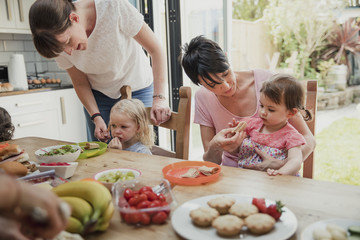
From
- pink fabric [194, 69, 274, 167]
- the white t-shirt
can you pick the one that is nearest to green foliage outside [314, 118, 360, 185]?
pink fabric [194, 69, 274, 167]

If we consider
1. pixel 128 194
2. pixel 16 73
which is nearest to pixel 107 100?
pixel 128 194

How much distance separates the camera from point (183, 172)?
50.3 inches

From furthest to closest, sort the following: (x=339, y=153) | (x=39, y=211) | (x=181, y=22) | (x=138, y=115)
Result: (x=339, y=153) → (x=181, y=22) → (x=138, y=115) → (x=39, y=211)

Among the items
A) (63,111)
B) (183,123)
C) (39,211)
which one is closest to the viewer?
(39,211)

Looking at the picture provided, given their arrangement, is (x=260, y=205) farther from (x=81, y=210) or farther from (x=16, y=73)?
(x=16, y=73)

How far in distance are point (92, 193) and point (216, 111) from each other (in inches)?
41.9

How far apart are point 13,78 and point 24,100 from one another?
37cm

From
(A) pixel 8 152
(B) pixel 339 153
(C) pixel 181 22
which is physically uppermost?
(C) pixel 181 22

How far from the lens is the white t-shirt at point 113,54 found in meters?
1.77

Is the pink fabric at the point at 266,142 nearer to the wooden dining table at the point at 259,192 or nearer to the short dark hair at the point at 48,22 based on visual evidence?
the wooden dining table at the point at 259,192

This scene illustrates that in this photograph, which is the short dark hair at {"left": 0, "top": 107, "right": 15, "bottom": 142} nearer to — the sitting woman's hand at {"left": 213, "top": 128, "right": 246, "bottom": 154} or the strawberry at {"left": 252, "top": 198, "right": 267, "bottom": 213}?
the sitting woman's hand at {"left": 213, "top": 128, "right": 246, "bottom": 154}

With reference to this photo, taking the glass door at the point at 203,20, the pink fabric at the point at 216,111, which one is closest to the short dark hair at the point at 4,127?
the pink fabric at the point at 216,111

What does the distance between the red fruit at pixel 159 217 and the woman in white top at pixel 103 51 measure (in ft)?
3.09

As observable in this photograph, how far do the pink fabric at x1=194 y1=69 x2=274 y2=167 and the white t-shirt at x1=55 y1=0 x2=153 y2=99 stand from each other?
19.5 inches
